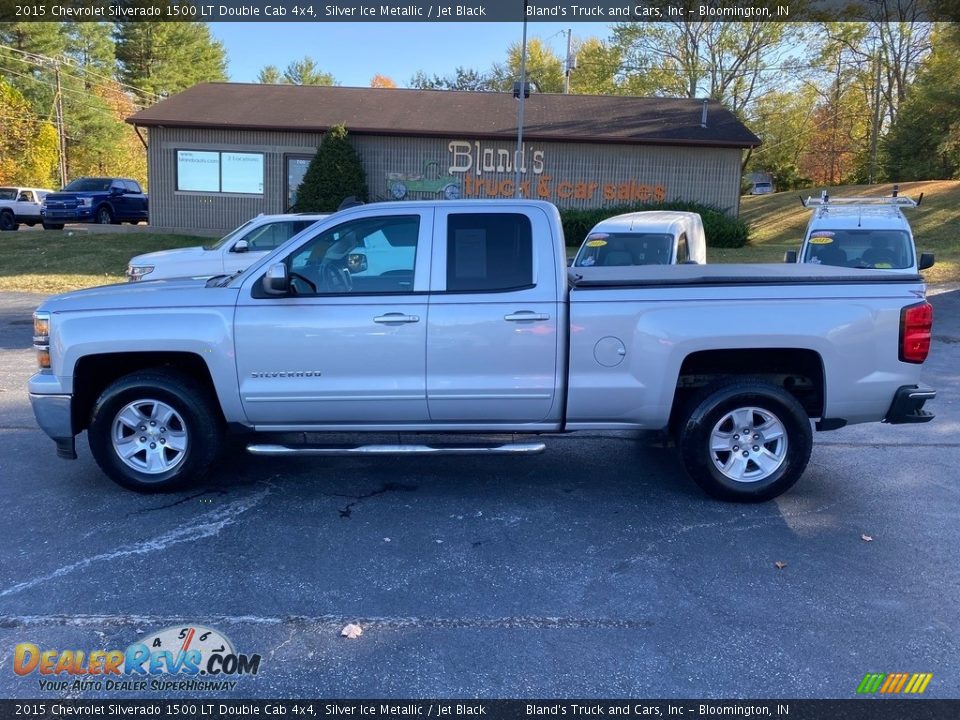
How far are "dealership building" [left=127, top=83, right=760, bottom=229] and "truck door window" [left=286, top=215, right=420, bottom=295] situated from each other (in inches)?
767

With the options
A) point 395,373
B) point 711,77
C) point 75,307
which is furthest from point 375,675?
point 711,77

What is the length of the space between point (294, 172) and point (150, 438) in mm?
20587

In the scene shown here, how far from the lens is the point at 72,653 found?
11.9 ft

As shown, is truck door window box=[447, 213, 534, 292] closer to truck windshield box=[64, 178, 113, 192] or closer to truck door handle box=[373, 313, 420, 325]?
truck door handle box=[373, 313, 420, 325]

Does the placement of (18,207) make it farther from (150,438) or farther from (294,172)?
(150,438)

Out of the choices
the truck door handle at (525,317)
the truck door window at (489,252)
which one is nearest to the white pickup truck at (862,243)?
the truck door window at (489,252)

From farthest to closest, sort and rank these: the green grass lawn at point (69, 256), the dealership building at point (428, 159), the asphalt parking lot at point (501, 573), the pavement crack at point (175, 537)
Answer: the dealership building at point (428, 159) → the green grass lawn at point (69, 256) → the pavement crack at point (175, 537) → the asphalt parking lot at point (501, 573)

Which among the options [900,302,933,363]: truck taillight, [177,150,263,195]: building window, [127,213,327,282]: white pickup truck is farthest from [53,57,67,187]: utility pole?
[900,302,933,363]: truck taillight

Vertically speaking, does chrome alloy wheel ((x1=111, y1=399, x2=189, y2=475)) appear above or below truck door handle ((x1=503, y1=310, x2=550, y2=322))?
below

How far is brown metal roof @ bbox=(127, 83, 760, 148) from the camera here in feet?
79.9

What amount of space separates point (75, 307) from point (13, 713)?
9.83 ft

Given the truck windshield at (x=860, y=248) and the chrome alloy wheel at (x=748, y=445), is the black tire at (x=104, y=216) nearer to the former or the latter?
the truck windshield at (x=860, y=248)

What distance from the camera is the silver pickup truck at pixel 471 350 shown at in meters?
5.30

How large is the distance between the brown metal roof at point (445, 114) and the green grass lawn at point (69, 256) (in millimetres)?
3656
